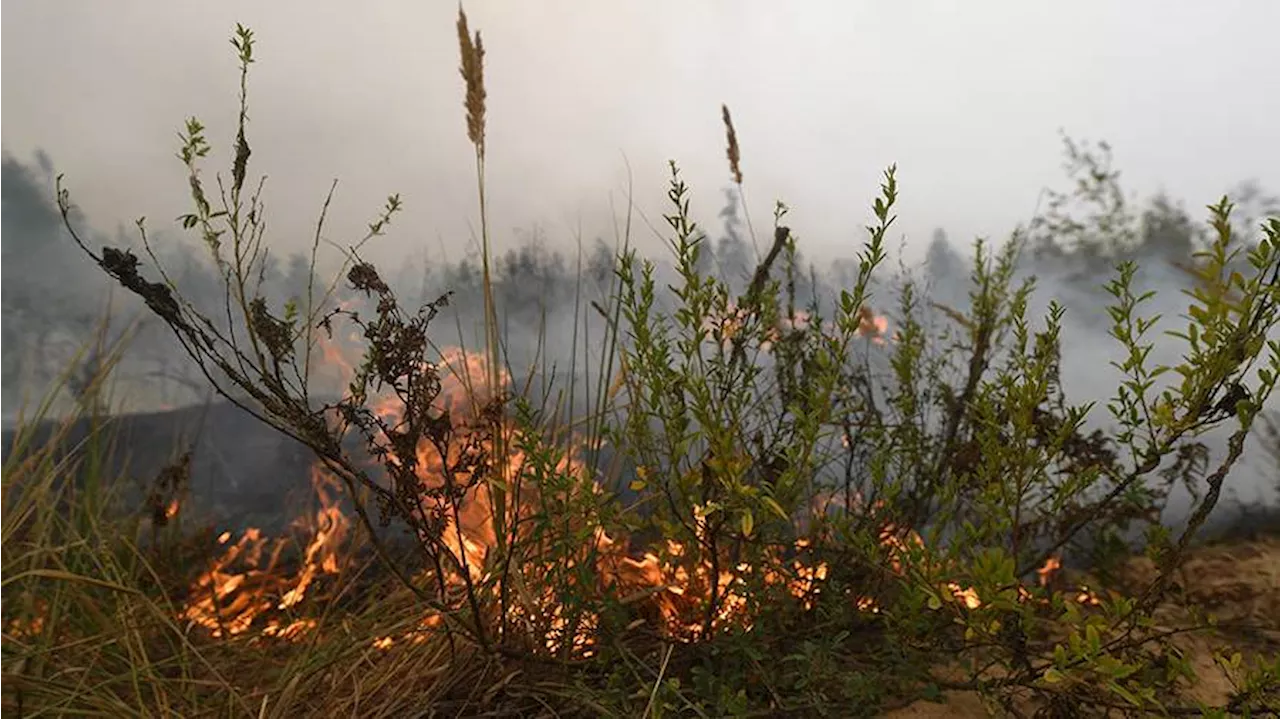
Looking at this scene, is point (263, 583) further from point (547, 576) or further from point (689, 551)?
point (689, 551)

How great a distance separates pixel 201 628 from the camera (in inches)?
97.8

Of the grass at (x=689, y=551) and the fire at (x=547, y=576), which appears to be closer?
the grass at (x=689, y=551)

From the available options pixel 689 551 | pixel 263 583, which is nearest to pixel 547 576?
pixel 689 551

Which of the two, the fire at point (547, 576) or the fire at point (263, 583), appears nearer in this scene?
the fire at point (547, 576)

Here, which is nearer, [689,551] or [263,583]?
[689,551]

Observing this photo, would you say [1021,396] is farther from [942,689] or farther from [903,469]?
[942,689]

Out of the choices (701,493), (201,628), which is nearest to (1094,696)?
(701,493)

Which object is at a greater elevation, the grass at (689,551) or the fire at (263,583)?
the grass at (689,551)

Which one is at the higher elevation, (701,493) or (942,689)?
(701,493)

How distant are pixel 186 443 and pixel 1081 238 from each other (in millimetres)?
3664

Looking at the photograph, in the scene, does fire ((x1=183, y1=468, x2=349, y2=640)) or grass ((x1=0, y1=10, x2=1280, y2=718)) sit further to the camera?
fire ((x1=183, y1=468, x2=349, y2=640))

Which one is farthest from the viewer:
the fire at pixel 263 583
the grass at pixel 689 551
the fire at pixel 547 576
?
the fire at pixel 263 583

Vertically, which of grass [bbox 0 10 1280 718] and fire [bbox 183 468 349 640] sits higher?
grass [bbox 0 10 1280 718]

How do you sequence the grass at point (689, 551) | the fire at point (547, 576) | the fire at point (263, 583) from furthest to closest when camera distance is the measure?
the fire at point (263, 583), the fire at point (547, 576), the grass at point (689, 551)
